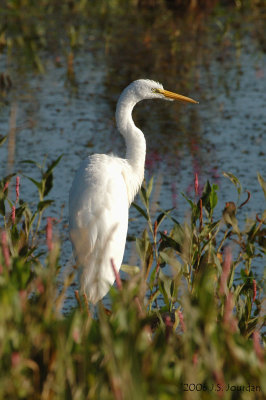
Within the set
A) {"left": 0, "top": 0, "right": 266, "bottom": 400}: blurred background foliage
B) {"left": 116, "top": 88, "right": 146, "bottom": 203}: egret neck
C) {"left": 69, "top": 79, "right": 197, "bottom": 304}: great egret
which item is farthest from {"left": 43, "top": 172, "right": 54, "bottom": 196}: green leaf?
{"left": 116, "top": 88, "right": 146, "bottom": 203}: egret neck

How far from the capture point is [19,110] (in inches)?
374

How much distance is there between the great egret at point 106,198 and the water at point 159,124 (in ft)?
3.83

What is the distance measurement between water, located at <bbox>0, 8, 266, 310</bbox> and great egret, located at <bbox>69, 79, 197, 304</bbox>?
1168mm

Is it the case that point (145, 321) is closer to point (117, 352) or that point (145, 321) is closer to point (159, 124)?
point (117, 352)

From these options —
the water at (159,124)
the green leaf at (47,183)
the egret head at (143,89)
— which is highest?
the egret head at (143,89)

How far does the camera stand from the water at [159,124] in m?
7.33

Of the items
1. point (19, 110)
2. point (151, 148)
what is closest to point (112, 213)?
point (151, 148)

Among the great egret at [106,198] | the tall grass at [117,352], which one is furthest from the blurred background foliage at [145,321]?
the great egret at [106,198]

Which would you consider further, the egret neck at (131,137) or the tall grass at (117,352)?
the egret neck at (131,137)

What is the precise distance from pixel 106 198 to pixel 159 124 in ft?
16.0

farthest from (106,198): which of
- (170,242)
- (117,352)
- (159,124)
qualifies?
(159,124)

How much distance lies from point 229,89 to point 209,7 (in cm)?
541

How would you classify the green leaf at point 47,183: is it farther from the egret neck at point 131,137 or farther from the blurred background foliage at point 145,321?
the egret neck at point 131,137

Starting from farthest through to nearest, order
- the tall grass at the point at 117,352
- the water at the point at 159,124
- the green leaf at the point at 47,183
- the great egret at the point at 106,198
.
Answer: the water at the point at 159,124 < the green leaf at the point at 47,183 < the great egret at the point at 106,198 < the tall grass at the point at 117,352
